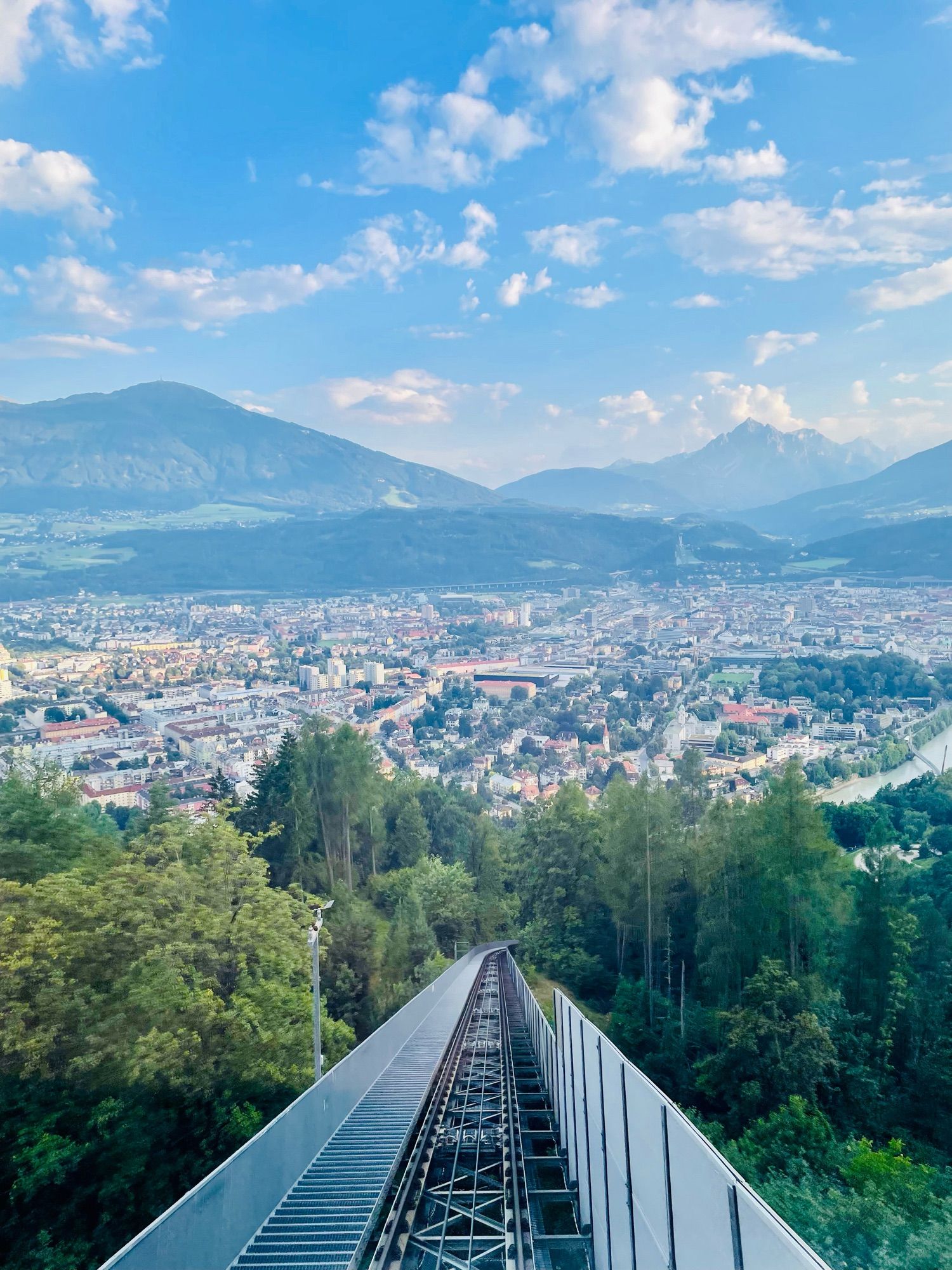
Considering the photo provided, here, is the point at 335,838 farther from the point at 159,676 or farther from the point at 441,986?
the point at 159,676

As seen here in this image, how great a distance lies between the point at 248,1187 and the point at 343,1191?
850mm

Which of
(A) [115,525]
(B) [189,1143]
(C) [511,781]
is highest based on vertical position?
(A) [115,525]

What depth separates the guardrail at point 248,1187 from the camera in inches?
116

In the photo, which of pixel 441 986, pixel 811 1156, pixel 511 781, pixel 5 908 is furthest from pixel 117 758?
pixel 811 1156

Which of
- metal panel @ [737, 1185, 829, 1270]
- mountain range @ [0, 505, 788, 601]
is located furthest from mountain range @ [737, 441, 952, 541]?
metal panel @ [737, 1185, 829, 1270]

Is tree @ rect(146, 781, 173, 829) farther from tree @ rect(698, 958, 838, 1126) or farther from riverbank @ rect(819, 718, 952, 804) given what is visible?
riverbank @ rect(819, 718, 952, 804)

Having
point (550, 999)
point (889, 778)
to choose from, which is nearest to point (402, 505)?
point (889, 778)

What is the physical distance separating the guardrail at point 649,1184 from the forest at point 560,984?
6.30ft

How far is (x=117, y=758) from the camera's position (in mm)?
39875

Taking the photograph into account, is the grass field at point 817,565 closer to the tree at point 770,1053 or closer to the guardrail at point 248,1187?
the tree at point 770,1053

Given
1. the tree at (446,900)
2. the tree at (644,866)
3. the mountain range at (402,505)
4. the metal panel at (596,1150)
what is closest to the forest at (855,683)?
the tree at (446,900)

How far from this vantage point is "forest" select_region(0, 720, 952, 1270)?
570cm

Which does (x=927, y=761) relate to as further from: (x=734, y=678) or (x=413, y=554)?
(x=413, y=554)

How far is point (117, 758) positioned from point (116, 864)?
34109mm
